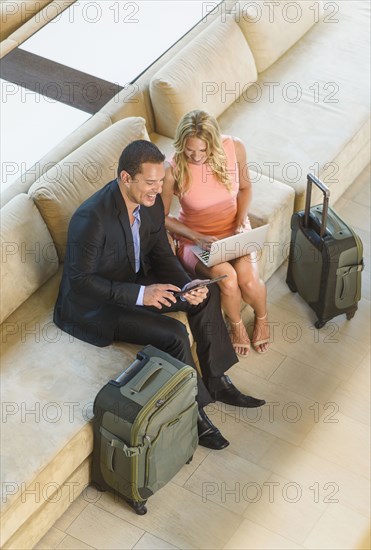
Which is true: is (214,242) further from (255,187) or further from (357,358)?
(357,358)

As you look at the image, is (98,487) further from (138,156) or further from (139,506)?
(138,156)

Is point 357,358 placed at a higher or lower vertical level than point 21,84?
lower

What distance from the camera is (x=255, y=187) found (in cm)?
444

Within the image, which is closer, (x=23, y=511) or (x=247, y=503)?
(x=23, y=511)

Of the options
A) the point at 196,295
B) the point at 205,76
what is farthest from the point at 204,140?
the point at 205,76

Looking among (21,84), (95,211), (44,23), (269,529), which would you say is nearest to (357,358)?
(269,529)

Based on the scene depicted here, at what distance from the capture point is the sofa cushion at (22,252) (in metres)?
3.82

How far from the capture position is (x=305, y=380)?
424cm

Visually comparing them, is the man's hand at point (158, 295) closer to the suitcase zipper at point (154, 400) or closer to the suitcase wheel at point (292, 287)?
the suitcase zipper at point (154, 400)

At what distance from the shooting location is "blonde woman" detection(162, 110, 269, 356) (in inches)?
156

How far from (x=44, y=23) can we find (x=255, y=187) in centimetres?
170

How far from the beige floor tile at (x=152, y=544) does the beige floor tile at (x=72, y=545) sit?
186mm

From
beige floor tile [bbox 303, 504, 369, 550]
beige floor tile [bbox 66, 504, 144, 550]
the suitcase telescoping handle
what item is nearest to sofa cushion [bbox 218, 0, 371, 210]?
the suitcase telescoping handle

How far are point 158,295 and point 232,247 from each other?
1.47 feet
